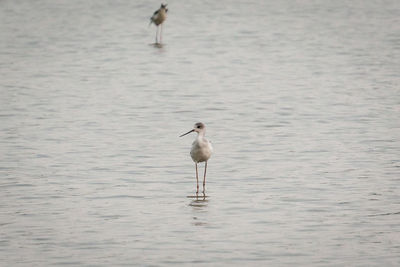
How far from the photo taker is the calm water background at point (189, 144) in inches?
419

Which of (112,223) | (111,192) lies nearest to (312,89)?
(111,192)

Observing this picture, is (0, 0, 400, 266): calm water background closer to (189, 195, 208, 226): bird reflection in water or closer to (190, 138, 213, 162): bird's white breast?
(189, 195, 208, 226): bird reflection in water

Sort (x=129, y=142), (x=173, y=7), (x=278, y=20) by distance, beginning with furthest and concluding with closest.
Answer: (x=173, y=7), (x=278, y=20), (x=129, y=142)

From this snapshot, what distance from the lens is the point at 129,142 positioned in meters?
16.8

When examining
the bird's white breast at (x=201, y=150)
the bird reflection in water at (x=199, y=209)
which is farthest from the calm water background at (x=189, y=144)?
the bird's white breast at (x=201, y=150)

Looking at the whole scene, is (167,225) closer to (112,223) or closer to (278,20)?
(112,223)

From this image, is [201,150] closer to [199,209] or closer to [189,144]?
[199,209]

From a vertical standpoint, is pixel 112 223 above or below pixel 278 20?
below

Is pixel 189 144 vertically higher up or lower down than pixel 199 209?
higher up

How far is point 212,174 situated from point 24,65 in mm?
14694

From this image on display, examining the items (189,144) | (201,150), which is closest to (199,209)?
(201,150)

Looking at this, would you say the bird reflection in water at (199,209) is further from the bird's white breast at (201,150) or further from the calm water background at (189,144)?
the bird's white breast at (201,150)

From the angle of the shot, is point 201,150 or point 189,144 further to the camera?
point 189,144

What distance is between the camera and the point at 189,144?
16.8m
